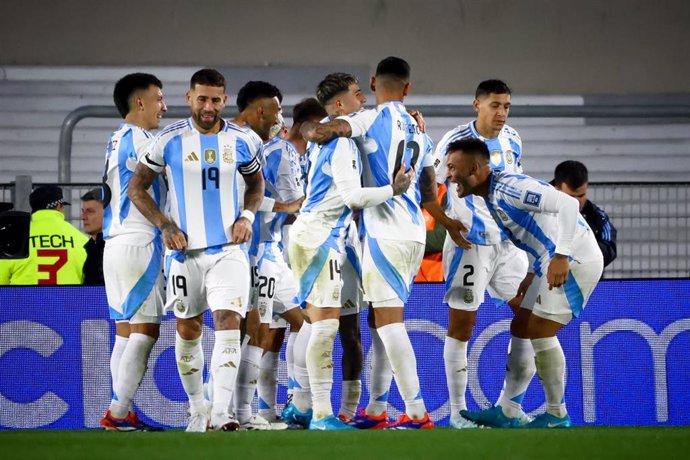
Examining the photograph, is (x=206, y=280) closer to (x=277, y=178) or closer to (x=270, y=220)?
(x=270, y=220)

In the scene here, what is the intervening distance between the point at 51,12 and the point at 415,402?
8.37 metres

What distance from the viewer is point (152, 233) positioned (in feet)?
27.1

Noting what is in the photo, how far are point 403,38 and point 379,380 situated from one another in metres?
7.04

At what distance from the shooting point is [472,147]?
807 centimetres

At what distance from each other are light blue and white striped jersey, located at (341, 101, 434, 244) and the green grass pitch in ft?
4.31

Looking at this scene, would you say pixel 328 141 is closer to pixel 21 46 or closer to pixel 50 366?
pixel 50 366

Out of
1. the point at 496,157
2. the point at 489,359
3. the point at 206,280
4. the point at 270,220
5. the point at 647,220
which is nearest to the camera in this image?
the point at 206,280

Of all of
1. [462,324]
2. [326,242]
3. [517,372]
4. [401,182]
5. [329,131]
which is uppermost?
[329,131]

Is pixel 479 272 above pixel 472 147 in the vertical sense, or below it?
below

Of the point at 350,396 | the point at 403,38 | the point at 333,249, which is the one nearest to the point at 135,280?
the point at 333,249

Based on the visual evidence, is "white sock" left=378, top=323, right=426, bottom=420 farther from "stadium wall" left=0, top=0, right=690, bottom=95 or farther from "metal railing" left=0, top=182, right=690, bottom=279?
"stadium wall" left=0, top=0, right=690, bottom=95

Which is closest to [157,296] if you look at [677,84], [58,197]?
[58,197]

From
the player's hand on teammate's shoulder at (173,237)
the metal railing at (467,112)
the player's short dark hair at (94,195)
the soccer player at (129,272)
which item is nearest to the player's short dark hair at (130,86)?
the soccer player at (129,272)

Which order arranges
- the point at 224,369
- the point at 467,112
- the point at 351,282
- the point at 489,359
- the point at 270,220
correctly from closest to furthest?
the point at 224,369 < the point at 351,282 < the point at 270,220 < the point at 489,359 < the point at 467,112
